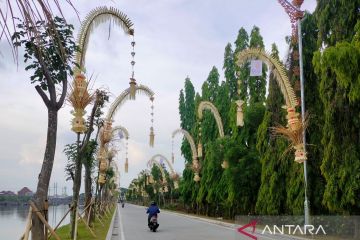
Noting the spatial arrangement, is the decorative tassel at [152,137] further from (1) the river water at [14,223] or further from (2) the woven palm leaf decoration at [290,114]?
(1) the river water at [14,223]

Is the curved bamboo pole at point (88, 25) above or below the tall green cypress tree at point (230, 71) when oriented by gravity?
below

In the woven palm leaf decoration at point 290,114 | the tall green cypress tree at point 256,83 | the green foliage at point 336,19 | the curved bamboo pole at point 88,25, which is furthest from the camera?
the tall green cypress tree at point 256,83

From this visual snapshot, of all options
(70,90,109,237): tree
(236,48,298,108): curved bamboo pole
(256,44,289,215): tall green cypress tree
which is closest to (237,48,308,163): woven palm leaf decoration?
(236,48,298,108): curved bamboo pole

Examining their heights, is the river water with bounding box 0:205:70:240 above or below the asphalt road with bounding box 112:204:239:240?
below

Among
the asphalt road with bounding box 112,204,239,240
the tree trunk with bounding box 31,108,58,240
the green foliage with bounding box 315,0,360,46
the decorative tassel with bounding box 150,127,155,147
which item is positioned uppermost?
the green foliage with bounding box 315,0,360,46

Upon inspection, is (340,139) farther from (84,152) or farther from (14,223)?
(14,223)

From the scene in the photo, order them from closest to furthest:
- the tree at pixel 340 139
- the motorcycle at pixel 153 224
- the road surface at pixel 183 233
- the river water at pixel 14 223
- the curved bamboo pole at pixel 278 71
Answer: the tree at pixel 340 139, the road surface at pixel 183 233, the curved bamboo pole at pixel 278 71, the motorcycle at pixel 153 224, the river water at pixel 14 223

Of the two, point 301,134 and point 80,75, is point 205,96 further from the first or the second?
point 80,75

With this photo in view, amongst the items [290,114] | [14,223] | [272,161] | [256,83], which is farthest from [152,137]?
[14,223]

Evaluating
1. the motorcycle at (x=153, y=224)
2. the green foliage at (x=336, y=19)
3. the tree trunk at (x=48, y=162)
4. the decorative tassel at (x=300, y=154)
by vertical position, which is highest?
the green foliage at (x=336, y=19)

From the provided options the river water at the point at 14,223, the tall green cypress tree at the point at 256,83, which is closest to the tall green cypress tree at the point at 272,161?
the tall green cypress tree at the point at 256,83

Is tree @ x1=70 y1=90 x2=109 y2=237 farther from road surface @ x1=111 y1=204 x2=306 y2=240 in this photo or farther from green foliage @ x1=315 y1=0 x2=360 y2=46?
green foliage @ x1=315 y1=0 x2=360 y2=46

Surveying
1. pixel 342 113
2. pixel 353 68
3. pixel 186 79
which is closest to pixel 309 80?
pixel 342 113

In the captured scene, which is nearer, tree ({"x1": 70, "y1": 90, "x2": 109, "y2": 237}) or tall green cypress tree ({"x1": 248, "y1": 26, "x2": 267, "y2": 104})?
tree ({"x1": 70, "y1": 90, "x2": 109, "y2": 237})
